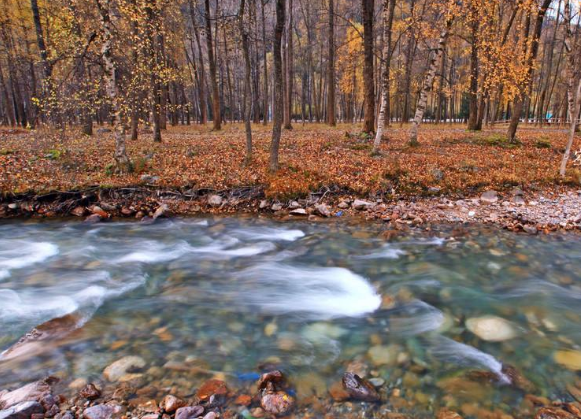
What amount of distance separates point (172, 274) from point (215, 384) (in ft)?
12.7

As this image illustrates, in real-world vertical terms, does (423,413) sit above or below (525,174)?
below

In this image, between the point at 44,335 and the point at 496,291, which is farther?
the point at 496,291

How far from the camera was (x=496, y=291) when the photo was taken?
6574mm

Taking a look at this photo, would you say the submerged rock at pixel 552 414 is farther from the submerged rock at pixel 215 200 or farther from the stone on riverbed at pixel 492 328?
the submerged rock at pixel 215 200

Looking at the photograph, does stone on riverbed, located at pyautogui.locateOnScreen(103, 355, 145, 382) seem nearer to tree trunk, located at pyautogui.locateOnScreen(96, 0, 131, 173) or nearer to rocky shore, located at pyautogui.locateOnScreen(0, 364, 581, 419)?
rocky shore, located at pyautogui.locateOnScreen(0, 364, 581, 419)

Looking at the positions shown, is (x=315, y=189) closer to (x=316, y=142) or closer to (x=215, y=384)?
(x=316, y=142)

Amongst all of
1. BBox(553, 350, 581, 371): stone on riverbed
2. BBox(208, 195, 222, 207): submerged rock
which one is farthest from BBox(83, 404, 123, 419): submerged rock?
BBox(208, 195, 222, 207): submerged rock

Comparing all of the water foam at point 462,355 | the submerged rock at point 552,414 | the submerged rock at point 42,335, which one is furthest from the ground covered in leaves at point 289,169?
the submerged rock at point 552,414

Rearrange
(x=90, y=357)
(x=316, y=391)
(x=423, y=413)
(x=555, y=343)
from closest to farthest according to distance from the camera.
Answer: (x=423, y=413) → (x=316, y=391) → (x=90, y=357) → (x=555, y=343)

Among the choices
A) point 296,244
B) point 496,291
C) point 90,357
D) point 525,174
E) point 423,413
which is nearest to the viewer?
point 423,413

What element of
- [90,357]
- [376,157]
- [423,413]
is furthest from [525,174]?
[90,357]

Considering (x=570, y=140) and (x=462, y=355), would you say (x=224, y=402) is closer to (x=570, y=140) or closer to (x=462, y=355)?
(x=462, y=355)

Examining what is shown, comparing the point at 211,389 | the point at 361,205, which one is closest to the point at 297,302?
the point at 211,389

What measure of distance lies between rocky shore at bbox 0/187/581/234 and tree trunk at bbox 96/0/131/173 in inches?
57.0
